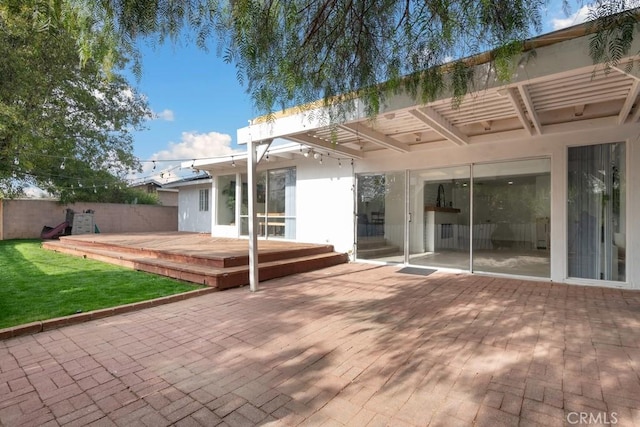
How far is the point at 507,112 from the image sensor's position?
5.17 metres

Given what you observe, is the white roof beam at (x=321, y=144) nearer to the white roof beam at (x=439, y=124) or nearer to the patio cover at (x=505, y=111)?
the patio cover at (x=505, y=111)

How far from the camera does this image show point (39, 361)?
2.80 metres

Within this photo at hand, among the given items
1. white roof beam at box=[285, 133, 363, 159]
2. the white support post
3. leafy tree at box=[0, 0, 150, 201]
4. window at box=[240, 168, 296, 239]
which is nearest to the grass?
the white support post

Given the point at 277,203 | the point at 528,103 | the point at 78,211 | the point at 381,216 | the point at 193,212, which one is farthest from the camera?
the point at 193,212

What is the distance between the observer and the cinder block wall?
12.6m

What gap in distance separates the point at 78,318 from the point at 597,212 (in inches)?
313

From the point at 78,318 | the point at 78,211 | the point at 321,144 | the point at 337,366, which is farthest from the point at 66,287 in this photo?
the point at 78,211

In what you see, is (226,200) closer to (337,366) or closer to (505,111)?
(505,111)

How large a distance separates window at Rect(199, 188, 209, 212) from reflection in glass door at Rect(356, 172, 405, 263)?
26.4 ft

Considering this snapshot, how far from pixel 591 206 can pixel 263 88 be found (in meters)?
5.96

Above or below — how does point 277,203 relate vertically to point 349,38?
below

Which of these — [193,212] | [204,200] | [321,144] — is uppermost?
[321,144]
